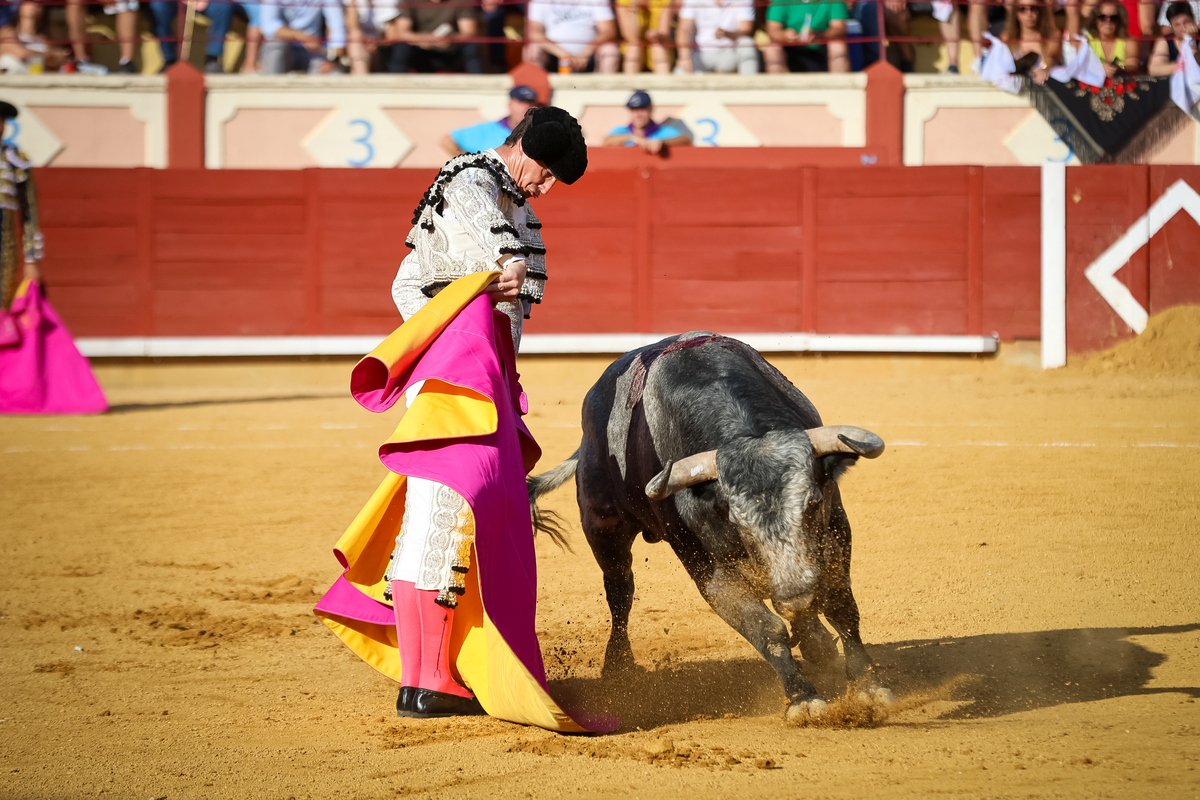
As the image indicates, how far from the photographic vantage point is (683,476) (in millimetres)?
2238

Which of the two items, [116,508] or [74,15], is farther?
[74,15]

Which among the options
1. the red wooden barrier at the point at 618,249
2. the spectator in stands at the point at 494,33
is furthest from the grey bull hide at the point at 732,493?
the spectator in stands at the point at 494,33

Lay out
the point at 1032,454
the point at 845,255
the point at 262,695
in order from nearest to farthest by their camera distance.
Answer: the point at 262,695, the point at 1032,454, the point at 845,255

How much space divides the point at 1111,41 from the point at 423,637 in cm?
844

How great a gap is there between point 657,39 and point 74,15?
191 inches

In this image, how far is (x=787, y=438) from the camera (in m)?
2.19

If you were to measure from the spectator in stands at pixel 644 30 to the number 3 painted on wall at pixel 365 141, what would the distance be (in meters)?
2.10

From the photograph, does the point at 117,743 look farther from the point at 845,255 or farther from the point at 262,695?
the point at 845,255

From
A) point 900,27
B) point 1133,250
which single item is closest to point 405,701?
point 1133,250

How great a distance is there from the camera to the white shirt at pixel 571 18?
9117 mm

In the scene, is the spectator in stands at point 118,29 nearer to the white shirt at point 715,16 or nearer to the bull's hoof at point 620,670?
the white shirt at point 715,16

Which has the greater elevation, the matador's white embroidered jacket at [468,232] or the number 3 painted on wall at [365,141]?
the number 3 painted on wall at [365,141]

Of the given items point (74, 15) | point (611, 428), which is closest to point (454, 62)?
point (74, 15)

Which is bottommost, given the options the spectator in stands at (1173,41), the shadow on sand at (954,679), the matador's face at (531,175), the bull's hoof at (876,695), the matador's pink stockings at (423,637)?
the shadow on sand at (954,679)
